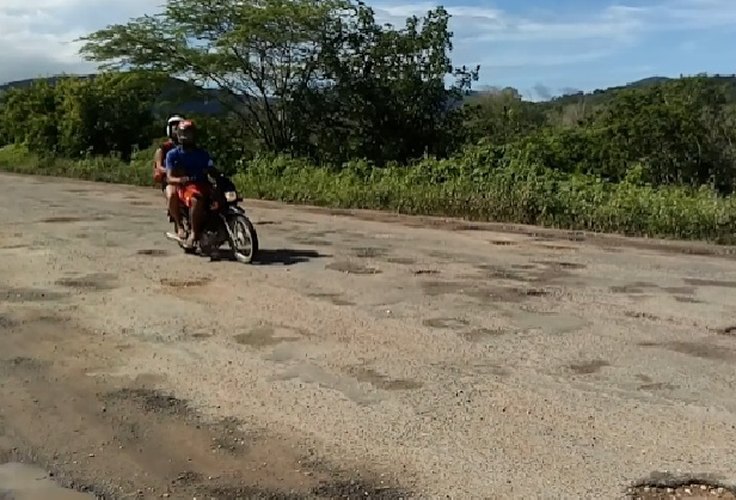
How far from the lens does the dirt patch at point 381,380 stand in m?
6.20

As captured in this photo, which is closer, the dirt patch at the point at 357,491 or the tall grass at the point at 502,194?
the dirt patch at the point at 357,491

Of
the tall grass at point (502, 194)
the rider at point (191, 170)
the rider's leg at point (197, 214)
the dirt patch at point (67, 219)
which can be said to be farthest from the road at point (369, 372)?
the dirt patch at point (67, 219)

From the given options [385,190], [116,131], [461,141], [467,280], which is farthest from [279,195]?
[116,131]

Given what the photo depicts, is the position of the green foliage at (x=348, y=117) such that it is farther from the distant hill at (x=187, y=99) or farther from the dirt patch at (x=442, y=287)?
the dirt patch at (x=442, y=287)

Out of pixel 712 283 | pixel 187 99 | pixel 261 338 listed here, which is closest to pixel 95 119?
pixel 187 99

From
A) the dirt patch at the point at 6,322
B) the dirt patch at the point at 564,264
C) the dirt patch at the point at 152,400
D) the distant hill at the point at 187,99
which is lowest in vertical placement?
the dirt patch at the point at 6,322

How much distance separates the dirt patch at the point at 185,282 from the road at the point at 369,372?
0.03 meters

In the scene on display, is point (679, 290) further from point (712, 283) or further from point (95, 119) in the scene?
point (95, 119)

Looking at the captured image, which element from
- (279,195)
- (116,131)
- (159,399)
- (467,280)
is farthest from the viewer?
(116,131)

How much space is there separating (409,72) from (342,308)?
→ 17748 millimetres

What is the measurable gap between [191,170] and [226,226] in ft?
2.64

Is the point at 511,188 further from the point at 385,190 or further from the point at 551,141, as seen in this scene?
the point at 551,141

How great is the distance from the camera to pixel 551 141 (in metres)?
22.4

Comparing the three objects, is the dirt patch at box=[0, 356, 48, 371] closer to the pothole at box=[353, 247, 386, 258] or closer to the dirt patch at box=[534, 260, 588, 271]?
the pothole at box=[353, 247, 386, 258]
